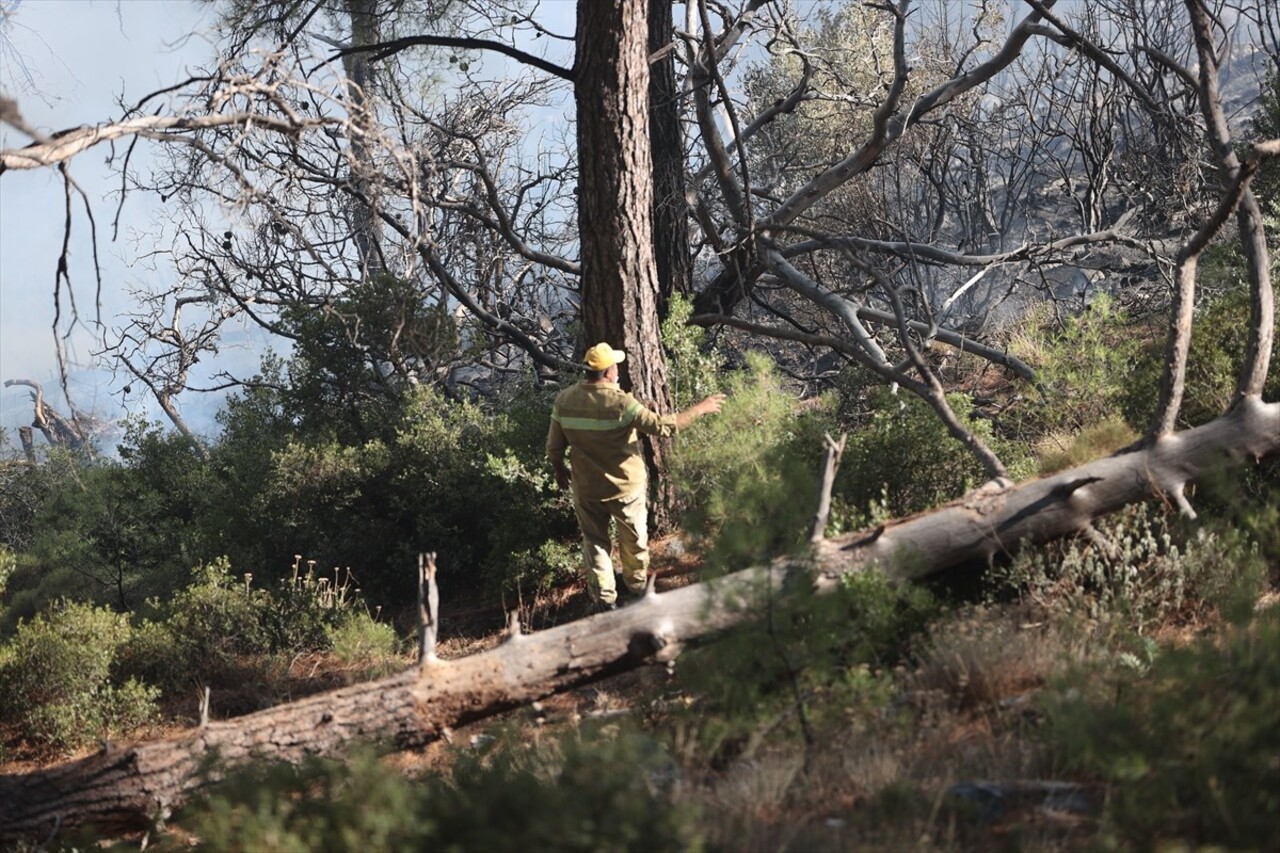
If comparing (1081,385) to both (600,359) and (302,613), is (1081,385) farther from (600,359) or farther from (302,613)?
(302,613)

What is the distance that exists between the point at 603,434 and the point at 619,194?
240cm

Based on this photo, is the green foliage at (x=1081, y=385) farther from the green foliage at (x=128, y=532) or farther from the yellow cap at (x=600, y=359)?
the green foliage at (x=128, y=532)

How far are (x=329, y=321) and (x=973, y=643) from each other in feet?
25.1

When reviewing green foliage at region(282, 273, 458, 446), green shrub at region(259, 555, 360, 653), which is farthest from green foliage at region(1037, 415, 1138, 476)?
green foliage at region(282, 273, 458, 446)

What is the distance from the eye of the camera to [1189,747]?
3.87 metres

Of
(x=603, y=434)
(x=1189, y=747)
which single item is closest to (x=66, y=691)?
(x=603, y=434)

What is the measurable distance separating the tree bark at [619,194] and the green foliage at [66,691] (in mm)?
4180

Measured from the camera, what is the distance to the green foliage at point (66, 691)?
7.67 m

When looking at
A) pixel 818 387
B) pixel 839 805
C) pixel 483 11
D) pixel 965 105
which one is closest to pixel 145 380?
pixel 483 11

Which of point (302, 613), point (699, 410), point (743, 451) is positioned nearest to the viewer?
point (699, 410)

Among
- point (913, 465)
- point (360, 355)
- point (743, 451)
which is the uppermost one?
point (360, 355)

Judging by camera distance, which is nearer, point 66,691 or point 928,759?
point 928,759

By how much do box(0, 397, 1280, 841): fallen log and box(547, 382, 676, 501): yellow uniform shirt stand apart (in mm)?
1577

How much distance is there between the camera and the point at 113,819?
5.83m
